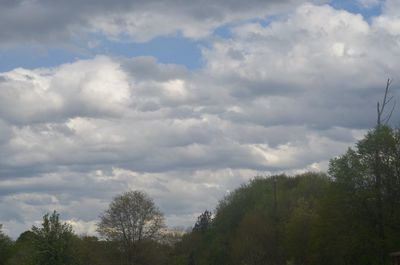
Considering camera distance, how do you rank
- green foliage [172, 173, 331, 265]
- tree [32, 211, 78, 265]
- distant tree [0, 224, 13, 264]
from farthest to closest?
distant tree [0, 224, 13, 264], green foliage [172, 173, 331, 265], tree [32, 211, 78, 265]

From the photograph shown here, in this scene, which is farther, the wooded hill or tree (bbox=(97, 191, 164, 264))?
tree (bbox=(97, 191, 164, 264))

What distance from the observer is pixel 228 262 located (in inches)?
3745

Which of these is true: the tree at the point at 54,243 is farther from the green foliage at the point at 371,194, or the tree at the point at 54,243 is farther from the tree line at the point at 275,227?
the green foliage at the point at 371,194

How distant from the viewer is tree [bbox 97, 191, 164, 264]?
297 feet

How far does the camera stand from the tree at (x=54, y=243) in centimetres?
5431

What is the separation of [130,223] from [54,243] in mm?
36603

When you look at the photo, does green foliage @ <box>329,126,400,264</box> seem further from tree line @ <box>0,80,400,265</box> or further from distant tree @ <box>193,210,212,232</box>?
distant tree @ <box>193,210,212,232</box>

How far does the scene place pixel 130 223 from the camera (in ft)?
299

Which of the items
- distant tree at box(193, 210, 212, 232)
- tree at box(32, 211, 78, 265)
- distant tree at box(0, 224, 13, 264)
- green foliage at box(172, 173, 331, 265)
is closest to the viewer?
tree at box(32, 211, 78, 265)

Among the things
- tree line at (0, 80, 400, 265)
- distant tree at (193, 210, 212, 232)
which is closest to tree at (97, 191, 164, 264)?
tree line at (0, 80, 400, 265)

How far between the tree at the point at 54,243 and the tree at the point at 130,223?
34.5m

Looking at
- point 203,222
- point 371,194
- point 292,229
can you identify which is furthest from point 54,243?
point 203,222

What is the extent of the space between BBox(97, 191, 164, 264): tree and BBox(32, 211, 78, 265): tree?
34.5 m

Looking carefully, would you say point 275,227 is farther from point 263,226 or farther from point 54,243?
point 54,243
